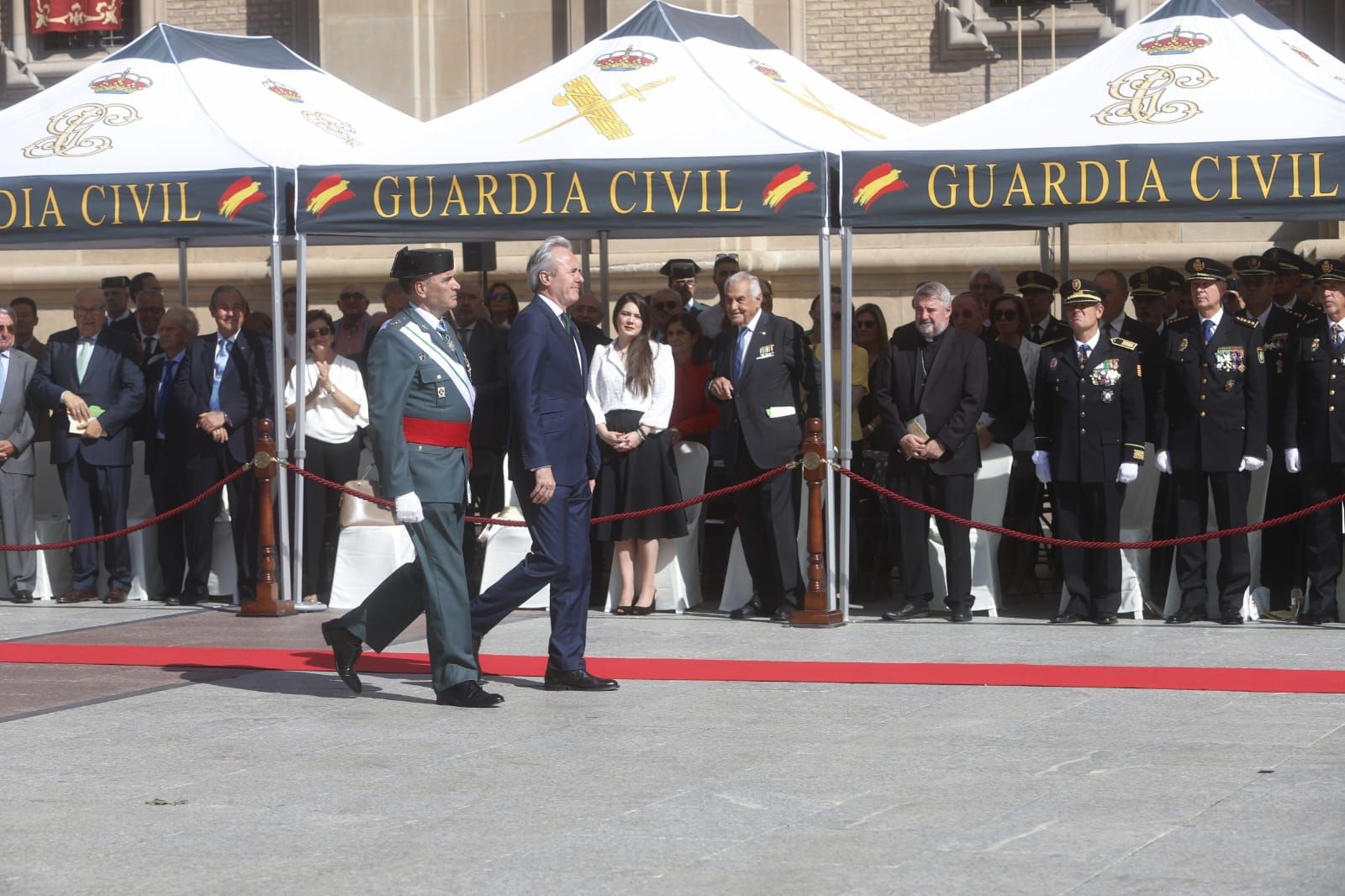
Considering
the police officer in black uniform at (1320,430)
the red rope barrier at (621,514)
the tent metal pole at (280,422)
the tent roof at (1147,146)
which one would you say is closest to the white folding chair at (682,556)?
the red rope barrier at (621,514)

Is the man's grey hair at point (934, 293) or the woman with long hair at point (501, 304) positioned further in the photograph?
the woman with long hair at point (501, 304)

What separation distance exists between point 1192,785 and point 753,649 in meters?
3.80

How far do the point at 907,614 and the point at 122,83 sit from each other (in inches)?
237

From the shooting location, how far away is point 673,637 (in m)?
10.8

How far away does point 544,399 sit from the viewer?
8.67 m

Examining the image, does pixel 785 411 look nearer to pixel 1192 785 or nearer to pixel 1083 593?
pixel 1083 593

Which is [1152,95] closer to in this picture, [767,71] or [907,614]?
[767,71]

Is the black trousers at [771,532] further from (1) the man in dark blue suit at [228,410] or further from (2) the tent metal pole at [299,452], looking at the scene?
(1) the man in dark blue suit at [228,410]

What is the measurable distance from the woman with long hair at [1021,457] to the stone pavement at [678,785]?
2057 mm

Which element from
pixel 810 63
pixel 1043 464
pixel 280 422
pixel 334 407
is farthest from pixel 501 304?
pixel 810 63

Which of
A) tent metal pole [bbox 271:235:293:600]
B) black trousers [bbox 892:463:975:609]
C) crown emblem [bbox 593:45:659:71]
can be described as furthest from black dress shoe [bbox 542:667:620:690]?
crown emblem [bbox 593:45:659:71]

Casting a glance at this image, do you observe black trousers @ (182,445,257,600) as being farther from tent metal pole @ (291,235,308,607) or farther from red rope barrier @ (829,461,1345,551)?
red rope barrier @ (829,461,1345,551)

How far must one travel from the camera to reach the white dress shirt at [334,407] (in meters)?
12.3

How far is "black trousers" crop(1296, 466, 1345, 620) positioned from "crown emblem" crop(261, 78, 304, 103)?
6819mm
